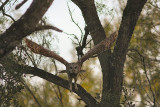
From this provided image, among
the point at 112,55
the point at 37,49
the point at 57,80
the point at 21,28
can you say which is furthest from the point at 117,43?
the point at 21,28

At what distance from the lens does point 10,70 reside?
4773 mm

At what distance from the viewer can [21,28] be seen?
9.46 ft

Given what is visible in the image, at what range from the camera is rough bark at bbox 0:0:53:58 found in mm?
2820

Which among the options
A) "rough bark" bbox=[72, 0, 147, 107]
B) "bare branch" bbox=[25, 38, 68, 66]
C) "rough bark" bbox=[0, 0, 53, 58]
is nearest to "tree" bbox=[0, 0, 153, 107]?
"rough bark" bbox=[72, 0, 147, 107]

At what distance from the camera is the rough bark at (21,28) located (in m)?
2.82

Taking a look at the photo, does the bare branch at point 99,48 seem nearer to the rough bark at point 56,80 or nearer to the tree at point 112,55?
the tree at point 112,55

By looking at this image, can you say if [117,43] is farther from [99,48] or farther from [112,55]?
[99,48]

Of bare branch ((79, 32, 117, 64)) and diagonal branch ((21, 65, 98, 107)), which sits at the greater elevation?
bare branch ((79, 32, 117, 64))

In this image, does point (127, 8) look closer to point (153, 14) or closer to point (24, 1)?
point (24, 1)

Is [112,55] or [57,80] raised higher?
[112,55]

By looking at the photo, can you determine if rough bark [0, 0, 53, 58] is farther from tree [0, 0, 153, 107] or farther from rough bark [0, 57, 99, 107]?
rough bark [0, 57, 99, 107]

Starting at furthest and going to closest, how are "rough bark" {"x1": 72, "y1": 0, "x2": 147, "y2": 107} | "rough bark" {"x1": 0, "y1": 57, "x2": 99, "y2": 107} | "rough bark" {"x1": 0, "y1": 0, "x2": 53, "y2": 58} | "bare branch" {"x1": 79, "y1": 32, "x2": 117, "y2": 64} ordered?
"rough bark" {"x1": 0, "y1": 57, "x2": 99, "y2": 107}, "rough bark" {"x1": 72, "y1": 0, "x2": 147, "y2": 107}, "bare branch" {"x1": 79, "y1": 32, "x2": 117, "y2": 64}, "rough bark" {"x1": 0, "y1": 0, "x2": 53, "y2": 58}

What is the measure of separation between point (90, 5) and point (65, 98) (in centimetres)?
552

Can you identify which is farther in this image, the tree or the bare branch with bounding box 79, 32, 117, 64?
the tree
